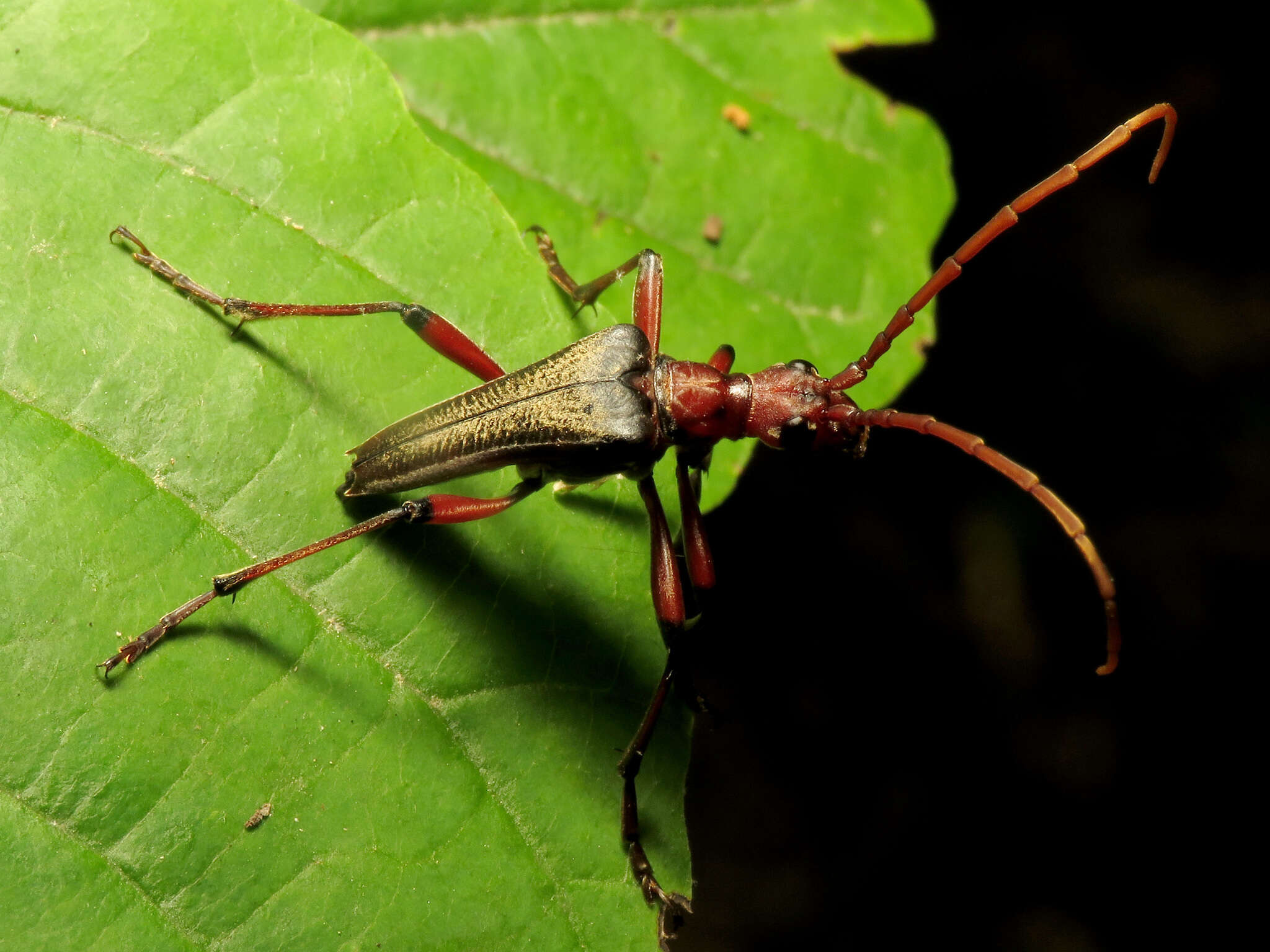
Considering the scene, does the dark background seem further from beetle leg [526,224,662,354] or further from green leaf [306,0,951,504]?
beetle leg [526,224,662,354]

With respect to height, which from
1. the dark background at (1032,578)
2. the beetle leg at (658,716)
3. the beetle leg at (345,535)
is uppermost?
the beetle leg at (345,535)

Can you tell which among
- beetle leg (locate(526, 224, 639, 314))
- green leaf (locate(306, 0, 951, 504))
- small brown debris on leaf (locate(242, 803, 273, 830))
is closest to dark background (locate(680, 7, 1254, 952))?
green leaf (locate(306, 0, 951, 504))

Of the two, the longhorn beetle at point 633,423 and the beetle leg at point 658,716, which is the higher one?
the longhorn beetle at point 633,423

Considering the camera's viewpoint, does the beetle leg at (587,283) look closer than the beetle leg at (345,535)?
No

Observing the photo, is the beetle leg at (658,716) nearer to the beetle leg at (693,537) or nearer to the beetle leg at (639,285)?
the beetle leg at (693,537)

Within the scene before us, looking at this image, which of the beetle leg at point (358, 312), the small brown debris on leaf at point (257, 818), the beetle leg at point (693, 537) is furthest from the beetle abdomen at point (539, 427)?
the small brown debris on leaf at point (257, 818)

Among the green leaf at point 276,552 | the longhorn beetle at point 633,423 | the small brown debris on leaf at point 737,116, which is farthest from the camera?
the small brown debris on leaf at point 737,116

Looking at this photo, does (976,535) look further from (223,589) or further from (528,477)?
(223,589)
